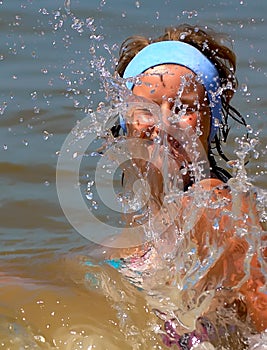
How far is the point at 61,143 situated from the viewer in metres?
4.62

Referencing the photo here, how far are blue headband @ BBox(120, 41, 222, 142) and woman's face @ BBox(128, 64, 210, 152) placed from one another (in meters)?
0.02

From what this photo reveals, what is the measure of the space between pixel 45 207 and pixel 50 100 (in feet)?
3.63

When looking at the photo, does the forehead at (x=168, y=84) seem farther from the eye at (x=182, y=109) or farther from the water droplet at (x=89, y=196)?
the water droplet at (x=89, y=196)

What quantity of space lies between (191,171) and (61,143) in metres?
1.94

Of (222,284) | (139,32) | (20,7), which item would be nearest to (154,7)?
(139,32)

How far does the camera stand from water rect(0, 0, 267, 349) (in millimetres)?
2621

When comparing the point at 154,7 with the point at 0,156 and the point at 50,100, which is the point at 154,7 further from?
the point at 0,156

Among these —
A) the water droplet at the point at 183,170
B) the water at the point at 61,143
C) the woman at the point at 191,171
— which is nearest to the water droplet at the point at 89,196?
the water at the point at 61,143

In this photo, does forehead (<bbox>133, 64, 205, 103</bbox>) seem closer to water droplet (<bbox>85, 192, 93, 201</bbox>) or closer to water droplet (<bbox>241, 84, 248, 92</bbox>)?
water droplet (<bbox>85, 192, 93, 201</bbox>)

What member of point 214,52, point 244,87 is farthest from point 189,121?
point 244,87

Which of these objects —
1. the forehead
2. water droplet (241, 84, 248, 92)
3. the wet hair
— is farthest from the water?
the forehead

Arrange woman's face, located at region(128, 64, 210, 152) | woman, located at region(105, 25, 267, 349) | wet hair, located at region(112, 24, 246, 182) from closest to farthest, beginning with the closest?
woman, located at region(105, 25, 267, 349) → woman's face, located at region(128, 64, 210, 152) → wet hair, located at region(112, 24, 246, 182)

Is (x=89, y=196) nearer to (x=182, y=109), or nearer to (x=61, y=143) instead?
(x=61, y=143)

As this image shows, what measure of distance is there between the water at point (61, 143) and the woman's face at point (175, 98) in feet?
0.65
